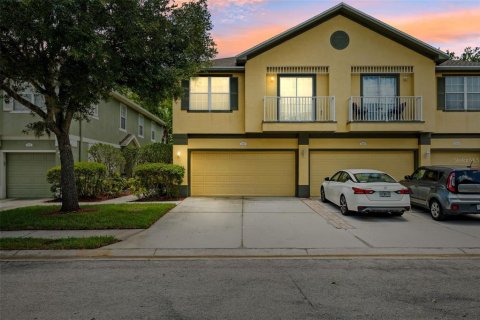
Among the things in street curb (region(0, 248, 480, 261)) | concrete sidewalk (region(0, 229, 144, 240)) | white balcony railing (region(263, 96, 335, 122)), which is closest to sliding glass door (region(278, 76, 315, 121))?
white balcony railing (region(263, 96, 335, 122))

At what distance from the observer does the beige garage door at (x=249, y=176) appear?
54.9 feet

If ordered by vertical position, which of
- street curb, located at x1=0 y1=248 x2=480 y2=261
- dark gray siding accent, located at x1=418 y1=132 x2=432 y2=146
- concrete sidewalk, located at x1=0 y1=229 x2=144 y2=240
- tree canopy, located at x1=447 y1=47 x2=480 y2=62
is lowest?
street curb, located at x1=0 y1=248 x2=480 y2=261

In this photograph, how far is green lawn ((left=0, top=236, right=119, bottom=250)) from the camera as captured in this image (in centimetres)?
727

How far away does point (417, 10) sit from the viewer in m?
13.8

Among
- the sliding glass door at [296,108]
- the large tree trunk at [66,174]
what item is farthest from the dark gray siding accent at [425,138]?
the large tree trunk at [66,174]

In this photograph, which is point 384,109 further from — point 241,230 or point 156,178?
point 156,178

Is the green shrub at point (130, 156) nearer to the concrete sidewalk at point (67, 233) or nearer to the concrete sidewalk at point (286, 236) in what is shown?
the concrete sidewalk at point (286, 236)

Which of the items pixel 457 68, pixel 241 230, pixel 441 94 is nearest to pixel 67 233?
pixel 241 230

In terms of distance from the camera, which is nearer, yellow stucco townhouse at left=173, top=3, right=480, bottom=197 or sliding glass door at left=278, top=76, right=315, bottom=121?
yellow stucco townhouse at left=173, top=3, right=480, bottom=197

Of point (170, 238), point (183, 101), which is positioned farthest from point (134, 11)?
point (183, 101)

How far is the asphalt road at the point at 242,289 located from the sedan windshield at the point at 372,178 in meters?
4.57

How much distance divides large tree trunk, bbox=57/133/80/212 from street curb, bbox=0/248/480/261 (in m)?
3.99

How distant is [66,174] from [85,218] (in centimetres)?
185

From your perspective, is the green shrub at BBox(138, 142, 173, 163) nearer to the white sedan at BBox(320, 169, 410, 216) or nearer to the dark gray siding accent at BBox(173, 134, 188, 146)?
the dark gray siding accent at BBox(173, 134, 188, 146)
